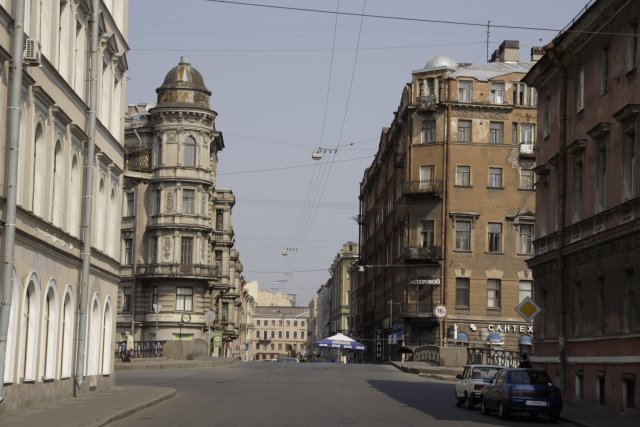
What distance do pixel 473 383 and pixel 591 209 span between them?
6633mm

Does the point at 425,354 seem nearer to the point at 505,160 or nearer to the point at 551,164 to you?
the point at 505,160

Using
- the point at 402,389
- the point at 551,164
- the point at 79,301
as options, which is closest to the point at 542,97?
the point at 551,164

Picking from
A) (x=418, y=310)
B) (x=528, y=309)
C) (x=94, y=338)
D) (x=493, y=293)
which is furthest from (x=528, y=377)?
(x=493, y=293)

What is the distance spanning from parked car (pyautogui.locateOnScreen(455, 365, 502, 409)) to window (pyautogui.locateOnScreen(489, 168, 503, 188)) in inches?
1757

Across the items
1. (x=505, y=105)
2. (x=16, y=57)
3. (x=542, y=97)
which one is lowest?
(x=16, y=57)

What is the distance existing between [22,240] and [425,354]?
44936 millimetres

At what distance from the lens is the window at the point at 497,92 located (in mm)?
76312

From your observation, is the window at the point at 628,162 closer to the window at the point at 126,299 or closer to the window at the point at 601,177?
the window at the point at 601,177

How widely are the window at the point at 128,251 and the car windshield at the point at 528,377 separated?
58903mm

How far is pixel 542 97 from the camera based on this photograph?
4034cm

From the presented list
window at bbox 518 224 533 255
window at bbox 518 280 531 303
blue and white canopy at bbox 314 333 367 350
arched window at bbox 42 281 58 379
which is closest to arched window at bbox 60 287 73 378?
arched window at bbox 42 281 58 379

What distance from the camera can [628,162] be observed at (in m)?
30.2

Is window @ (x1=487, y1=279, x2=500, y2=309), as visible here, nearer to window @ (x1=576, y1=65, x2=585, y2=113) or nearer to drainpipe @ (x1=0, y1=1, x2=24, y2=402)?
window @ (x1=576, y1=65, x2=585, y2=113)

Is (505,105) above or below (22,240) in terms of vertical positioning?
above
